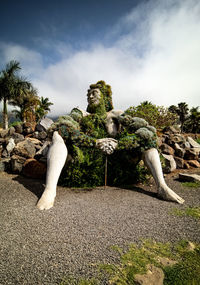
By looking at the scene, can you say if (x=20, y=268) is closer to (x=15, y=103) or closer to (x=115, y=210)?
(x=115, y=210)

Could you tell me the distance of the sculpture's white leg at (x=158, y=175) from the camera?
11.4ft

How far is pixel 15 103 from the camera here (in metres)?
22.0

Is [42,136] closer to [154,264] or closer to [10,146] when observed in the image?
[10,146]

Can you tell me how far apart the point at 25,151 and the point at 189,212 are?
636 centimetres

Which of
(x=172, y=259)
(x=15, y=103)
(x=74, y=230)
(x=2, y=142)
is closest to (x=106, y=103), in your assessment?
(x=74, y=230)

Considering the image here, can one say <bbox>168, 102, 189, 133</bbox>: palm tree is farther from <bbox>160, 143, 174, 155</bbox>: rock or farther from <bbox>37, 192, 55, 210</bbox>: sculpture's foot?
<bbox>37, 192, 55, 210</bbox>: sculpture's foot

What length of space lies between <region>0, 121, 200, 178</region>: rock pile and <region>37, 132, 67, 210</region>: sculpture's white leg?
2.92 feet

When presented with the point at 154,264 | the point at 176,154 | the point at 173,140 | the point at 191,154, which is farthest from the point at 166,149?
the point at 154,264

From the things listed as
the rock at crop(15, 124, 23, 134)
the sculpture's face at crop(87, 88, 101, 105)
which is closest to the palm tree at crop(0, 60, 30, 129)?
the rock at crop(15, 124, 23, 134)

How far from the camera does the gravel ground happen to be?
1.54m

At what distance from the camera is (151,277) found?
4.69 feet

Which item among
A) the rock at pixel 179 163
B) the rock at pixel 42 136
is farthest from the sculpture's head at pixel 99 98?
the rock at pixel 179 163

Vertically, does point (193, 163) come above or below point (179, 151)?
below

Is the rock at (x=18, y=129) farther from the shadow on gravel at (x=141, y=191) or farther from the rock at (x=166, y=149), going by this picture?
the rock at (x=166, y=149)
